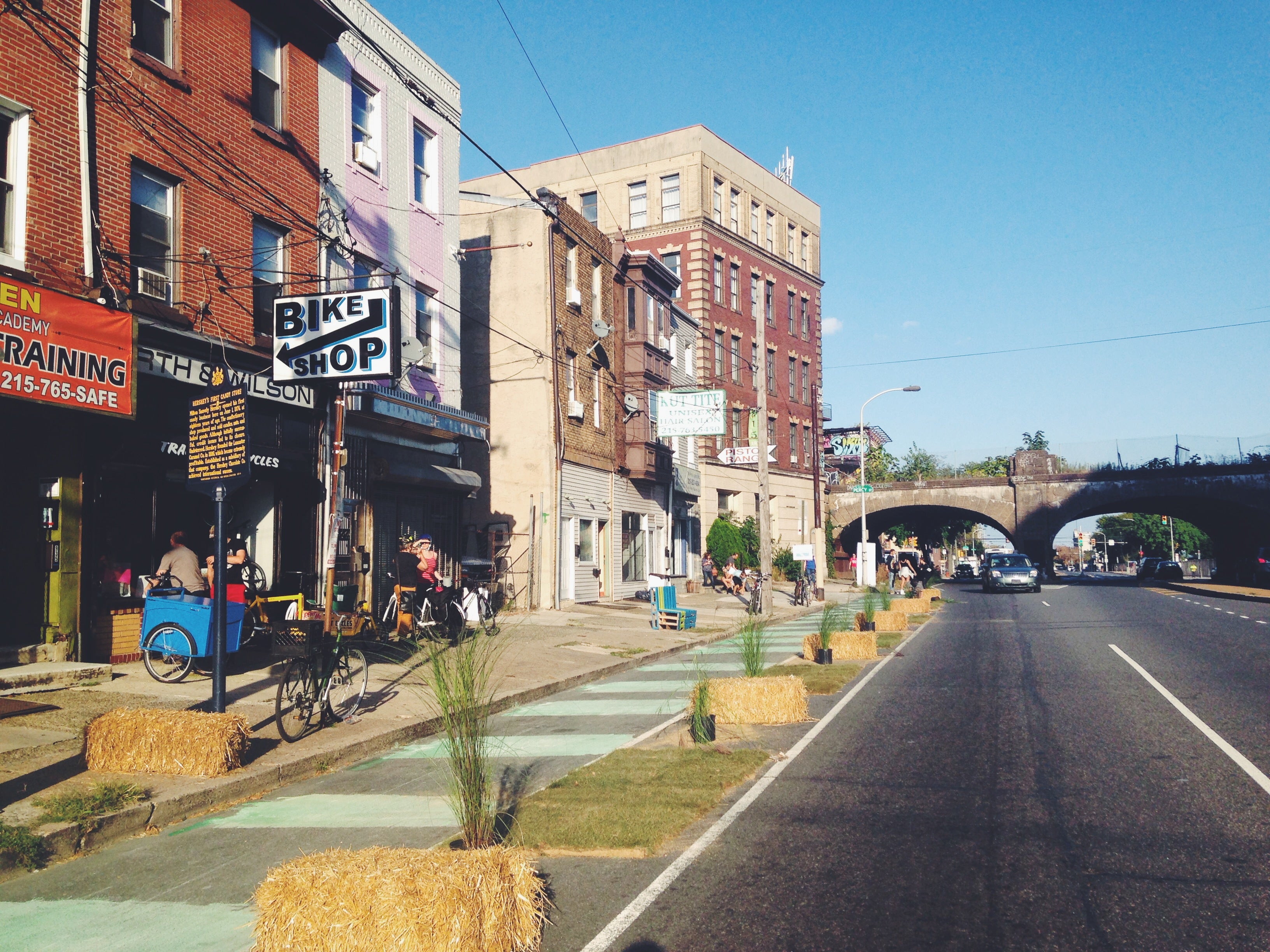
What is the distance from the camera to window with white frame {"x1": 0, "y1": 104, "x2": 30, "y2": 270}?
11891 millimetres

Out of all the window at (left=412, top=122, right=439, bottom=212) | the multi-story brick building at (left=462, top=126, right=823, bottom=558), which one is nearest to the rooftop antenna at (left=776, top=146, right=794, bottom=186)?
the multi-story brick building at (left=462, top=126, right=823, bottom=558)

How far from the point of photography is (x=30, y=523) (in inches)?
472

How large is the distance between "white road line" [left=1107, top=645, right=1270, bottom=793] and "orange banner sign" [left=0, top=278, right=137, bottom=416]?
1261 cm

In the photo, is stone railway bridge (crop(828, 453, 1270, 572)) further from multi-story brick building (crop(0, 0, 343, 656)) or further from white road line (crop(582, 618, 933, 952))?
white road line (crop(582, 618, 933, 952))

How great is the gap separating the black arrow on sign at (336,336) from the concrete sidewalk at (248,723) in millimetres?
4394

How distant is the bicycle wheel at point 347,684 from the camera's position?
10.4m

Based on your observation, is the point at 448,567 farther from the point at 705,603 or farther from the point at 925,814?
the point at 925,814

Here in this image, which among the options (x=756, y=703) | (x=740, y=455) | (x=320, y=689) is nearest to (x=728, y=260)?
(x=740, y=455)

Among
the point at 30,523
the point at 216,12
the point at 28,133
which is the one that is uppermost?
the point at 216,12

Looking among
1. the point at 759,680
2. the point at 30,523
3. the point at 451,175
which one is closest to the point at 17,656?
the point at 30,523

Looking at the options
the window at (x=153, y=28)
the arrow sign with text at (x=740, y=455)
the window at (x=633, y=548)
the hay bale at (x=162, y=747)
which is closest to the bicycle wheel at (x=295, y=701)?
the hay bale at (x=162, y=747)

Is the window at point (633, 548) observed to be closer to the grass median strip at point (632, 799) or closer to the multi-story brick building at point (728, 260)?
the multi-story brick building at point (728, 260)

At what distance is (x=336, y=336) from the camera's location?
535 inches

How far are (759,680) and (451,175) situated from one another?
16450 millimetres
